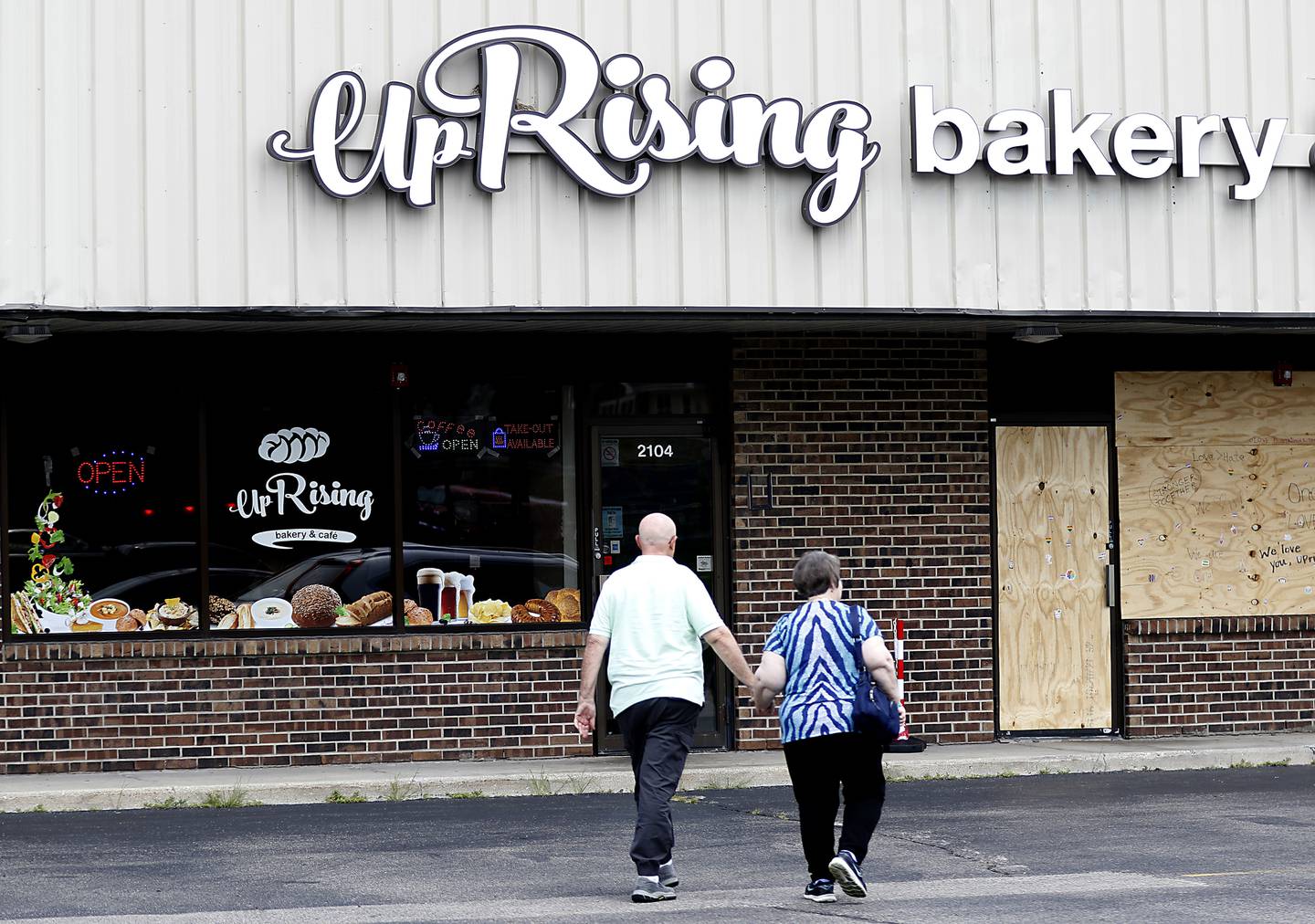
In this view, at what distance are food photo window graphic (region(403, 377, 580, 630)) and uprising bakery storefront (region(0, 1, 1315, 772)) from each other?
0.03m

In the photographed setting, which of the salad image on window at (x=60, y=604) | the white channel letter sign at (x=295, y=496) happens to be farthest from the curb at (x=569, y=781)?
the white channel letter sign at (x=295, y=496)

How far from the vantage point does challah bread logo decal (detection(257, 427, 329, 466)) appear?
12875 mm

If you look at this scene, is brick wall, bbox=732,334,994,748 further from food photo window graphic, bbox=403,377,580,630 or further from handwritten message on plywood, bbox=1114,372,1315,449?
food photo window graphic, bbox=403,377,580,630

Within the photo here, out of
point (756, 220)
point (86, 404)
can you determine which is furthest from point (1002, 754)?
point (86, 404)

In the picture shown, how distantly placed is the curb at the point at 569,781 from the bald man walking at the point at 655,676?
3.95 m

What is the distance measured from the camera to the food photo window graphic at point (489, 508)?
13031mm

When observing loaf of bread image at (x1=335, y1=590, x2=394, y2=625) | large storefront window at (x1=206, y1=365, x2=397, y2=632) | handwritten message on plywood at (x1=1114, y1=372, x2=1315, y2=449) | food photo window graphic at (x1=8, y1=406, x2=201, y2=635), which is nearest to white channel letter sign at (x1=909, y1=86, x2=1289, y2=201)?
handwritten message on plywood at (x1=1114, y1=372, x2=1315, y2=449)

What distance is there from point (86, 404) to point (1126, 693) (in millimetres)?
8093

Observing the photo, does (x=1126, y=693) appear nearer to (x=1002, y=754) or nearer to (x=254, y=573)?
(x=1002, y=754)

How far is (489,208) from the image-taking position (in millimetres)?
11898

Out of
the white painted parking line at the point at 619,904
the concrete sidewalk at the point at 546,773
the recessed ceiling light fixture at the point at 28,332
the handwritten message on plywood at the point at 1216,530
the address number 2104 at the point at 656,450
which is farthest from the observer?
the handwritten message on plywood at the point at 1216,530

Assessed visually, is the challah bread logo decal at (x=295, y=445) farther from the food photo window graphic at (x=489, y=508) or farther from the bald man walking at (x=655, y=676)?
the bald man walking at (x=655, y=676)

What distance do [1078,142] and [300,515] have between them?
20.2 feet


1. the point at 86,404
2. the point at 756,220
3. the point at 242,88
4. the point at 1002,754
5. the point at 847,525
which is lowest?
the point at 1002,754
